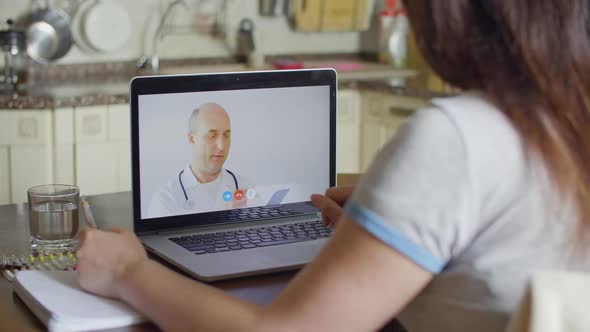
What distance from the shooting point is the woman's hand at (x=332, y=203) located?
137cm

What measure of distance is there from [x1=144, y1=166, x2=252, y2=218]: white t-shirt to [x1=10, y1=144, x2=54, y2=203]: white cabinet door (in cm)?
160

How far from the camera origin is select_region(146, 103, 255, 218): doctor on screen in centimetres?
144

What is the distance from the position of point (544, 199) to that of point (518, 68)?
0.13m

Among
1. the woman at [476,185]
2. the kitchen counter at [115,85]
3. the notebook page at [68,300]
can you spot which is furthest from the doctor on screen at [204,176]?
the kitchen counter at [115,85]

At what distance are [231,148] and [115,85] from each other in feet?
6.48

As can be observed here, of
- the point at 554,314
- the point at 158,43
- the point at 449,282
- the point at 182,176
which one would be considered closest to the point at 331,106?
the point at 182,176

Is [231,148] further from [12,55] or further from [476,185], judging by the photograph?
[12,55]

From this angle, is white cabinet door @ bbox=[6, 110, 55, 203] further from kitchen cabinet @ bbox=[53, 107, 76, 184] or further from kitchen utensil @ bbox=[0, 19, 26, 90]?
kitchen utensil @ bbox=[0, 19, 26, 90]

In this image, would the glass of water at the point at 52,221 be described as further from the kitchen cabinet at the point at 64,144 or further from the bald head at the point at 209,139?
the kitchen cabinet at the point at 64,144

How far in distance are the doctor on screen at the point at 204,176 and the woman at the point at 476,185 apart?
558 mm

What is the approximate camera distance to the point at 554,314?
30.7 inches

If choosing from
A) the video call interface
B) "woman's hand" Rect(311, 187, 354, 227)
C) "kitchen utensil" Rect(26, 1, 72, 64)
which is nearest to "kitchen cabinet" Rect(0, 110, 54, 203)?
"kitchen utensil" Rect(26, 1, 72, 64)

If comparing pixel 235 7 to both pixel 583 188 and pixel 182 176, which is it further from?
pixel 583 188

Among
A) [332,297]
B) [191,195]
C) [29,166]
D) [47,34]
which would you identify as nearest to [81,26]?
[47,34]
